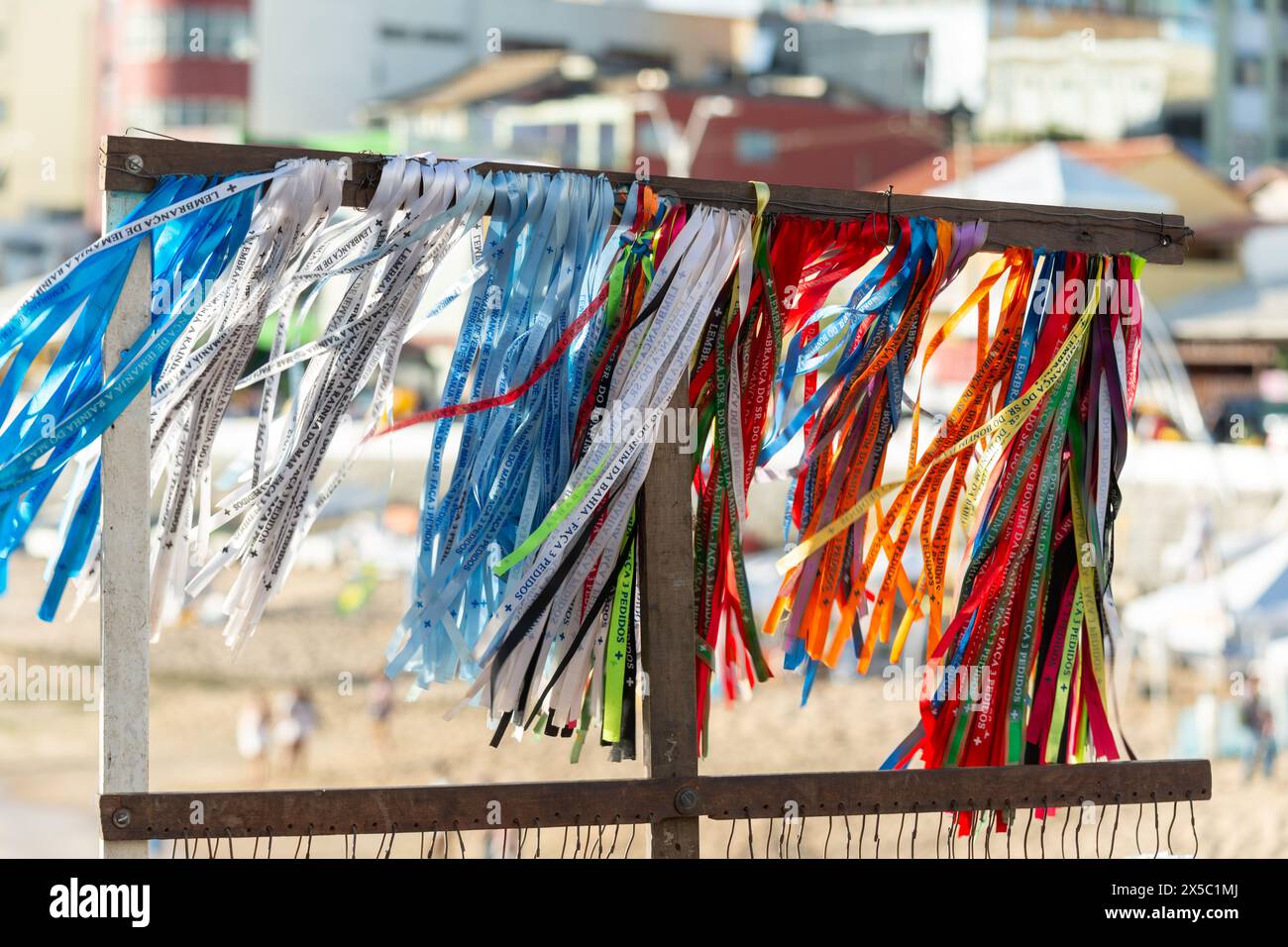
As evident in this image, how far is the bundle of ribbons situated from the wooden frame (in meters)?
0.05

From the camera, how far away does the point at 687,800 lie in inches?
113

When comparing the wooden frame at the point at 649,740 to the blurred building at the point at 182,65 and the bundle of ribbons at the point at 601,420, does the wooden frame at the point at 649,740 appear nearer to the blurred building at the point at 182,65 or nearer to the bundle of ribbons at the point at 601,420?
the bundle of ribbons at the point at 601,420

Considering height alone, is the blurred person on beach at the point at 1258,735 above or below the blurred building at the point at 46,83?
below

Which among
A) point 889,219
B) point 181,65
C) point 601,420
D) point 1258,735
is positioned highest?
point 181,65

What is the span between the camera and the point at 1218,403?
2977 cm

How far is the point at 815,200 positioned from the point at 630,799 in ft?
3.96

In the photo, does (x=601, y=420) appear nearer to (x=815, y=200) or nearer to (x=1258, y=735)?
(x=815, y=200)

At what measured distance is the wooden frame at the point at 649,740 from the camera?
2623mm

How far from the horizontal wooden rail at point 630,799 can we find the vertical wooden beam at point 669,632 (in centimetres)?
5

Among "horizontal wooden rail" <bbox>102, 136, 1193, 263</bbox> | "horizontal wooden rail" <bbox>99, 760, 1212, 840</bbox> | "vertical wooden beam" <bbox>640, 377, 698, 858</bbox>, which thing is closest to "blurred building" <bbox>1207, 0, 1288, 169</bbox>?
"horizontal wooden rail" <bbox>102, 136, 1193, 263</bbox>

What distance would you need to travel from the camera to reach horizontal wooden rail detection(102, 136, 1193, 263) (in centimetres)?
266

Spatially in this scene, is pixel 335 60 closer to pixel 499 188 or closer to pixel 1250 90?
pixel 1250 90

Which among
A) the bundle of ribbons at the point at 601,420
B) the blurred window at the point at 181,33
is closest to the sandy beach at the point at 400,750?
the bundle of ribbons at the point at 601,420

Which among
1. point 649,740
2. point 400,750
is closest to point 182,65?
point 400,750
